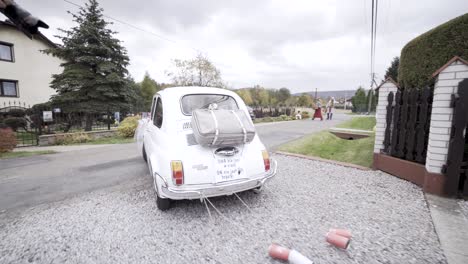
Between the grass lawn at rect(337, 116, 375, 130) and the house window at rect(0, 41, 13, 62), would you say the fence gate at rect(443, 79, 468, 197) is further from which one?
the house window at rect(0, 41, 13, 62)

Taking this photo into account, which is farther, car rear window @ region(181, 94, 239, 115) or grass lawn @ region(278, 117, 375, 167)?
grass lawn @ region(278, 117, 375, 167)

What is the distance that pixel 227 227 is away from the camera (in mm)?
2588

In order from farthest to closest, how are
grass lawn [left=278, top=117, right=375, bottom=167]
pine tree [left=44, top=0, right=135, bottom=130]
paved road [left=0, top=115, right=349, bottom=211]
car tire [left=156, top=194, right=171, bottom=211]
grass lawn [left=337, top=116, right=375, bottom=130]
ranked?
grass lawn [left=337, top=116, right=375, bottom=130] → pine tree [left=44, top=0, right=135, bottom=130] → grass lawn [left=278, top=117, right=375, bottom=167] → paved road [left=0, top=115, right=349, bottom=211] → car tire [left=156, top=194, right=171, bottom=211]

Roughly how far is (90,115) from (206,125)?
1018 centimetres

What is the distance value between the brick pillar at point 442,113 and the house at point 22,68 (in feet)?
64.9

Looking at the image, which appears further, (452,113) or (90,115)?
(90,115)

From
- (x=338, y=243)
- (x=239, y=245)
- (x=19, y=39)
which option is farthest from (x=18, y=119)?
(x=338, y=243)

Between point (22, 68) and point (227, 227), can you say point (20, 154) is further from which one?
point (22, 68)

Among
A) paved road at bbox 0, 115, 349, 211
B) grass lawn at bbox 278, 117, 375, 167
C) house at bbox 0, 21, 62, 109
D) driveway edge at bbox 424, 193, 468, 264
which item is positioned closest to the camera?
driveway edge at bbox 424, 193, 468, 264

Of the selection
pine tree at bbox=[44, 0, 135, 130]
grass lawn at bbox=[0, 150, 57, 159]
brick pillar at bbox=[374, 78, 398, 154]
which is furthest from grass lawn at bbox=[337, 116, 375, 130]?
grass lawn at bbox=[0, 150, 57, 159]

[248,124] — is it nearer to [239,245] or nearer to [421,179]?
[239,245]

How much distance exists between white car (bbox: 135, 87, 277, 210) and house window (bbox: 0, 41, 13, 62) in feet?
63.4

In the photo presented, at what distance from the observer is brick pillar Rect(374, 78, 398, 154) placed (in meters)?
4.46

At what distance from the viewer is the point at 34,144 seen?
8484 millimetres
